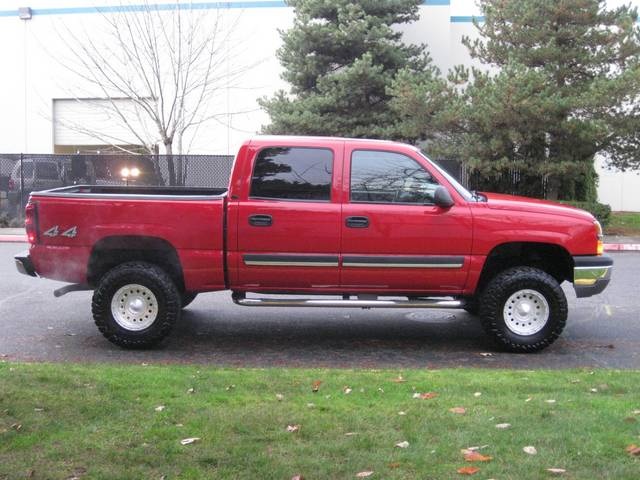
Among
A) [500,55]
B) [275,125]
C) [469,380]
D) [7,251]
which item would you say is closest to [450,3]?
[500,55]

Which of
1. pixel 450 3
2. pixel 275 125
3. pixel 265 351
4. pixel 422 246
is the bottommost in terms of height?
pixel 265 351

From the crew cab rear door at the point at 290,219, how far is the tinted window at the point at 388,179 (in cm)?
21

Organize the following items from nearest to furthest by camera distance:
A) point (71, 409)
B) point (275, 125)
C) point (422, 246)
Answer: point (71, 409)
point (422, 246)
point (275, 125)

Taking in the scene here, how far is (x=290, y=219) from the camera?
6707mm

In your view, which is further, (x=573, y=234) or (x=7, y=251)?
(x=7, y=251)

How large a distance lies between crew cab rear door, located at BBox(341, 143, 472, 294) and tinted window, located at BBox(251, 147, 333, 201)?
0.22 metres

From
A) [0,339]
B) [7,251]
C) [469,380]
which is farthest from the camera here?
[7,251]

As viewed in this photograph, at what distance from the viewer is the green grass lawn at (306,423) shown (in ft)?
12.1

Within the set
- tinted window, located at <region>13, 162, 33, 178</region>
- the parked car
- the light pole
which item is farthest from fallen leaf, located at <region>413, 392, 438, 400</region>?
tinted window, located at <region>13, 162, 33, 178</region>

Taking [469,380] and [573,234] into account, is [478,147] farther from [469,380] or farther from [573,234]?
[469,380]

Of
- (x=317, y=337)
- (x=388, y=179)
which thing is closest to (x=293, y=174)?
(x=388, y=179)

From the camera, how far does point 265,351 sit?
6980 mm

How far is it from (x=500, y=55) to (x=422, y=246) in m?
14.7

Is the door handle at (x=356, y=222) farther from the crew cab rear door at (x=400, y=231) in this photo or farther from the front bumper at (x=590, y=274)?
the front bumper at (x=590, y=274)
